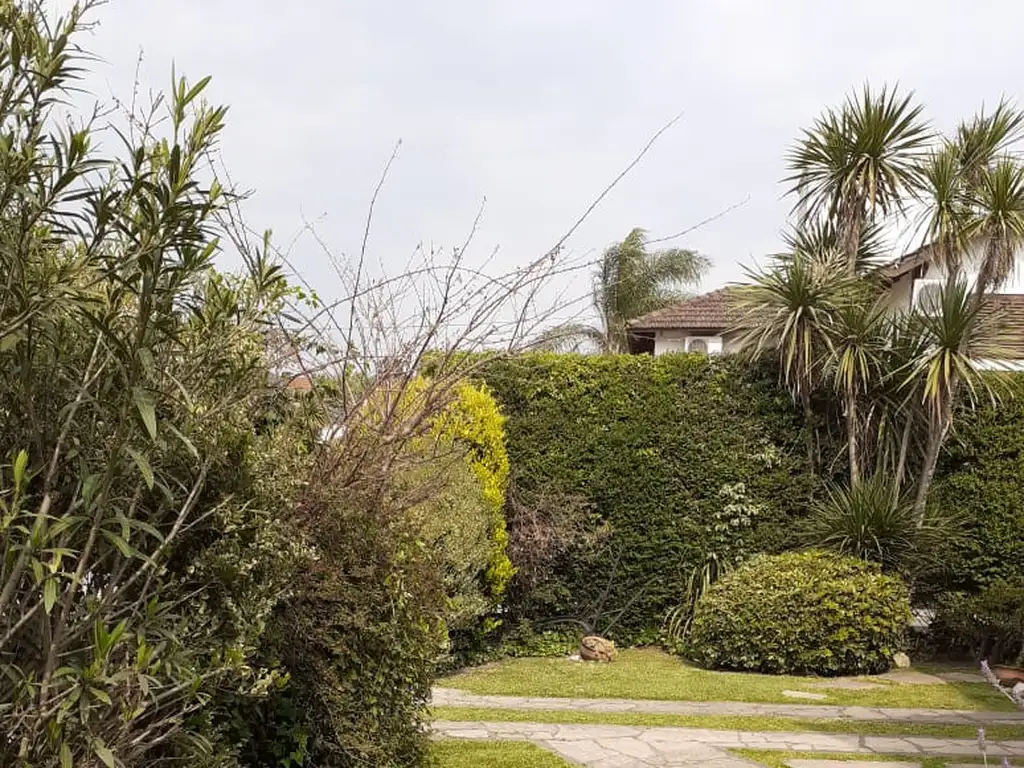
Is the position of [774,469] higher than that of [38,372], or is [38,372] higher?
[38,372]

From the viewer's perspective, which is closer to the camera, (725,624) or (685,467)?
(725,624)

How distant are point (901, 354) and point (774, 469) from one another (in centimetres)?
209

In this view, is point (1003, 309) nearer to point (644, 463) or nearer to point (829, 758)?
point (644, 463)

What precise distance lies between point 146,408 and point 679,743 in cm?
545

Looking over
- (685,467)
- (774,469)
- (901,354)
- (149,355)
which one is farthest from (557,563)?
(149,355)

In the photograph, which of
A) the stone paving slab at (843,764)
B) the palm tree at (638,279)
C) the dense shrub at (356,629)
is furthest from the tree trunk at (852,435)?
the palm tree at (638,279)

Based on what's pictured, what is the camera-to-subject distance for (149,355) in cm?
248

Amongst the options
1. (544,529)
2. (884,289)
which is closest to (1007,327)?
(884,289)

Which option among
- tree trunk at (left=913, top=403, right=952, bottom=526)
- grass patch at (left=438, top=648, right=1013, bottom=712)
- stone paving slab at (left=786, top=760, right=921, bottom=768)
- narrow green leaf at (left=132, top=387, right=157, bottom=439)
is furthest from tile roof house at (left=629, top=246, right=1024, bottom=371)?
narrow green leaf at (left=132, top=387, right=157, bottom=439)

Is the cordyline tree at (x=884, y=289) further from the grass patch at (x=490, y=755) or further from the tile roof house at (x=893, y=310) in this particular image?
the grass patch at (x=490, y=755)

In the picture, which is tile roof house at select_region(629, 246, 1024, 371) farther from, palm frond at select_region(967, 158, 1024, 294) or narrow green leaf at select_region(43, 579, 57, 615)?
narrow green leaf at select_region(43, 579, 57, 615)

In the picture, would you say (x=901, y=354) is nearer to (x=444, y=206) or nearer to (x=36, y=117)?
(x=444, y=206)

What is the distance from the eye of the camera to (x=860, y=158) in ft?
37.6

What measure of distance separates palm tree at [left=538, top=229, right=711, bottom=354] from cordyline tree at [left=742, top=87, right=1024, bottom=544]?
43.6 feet
